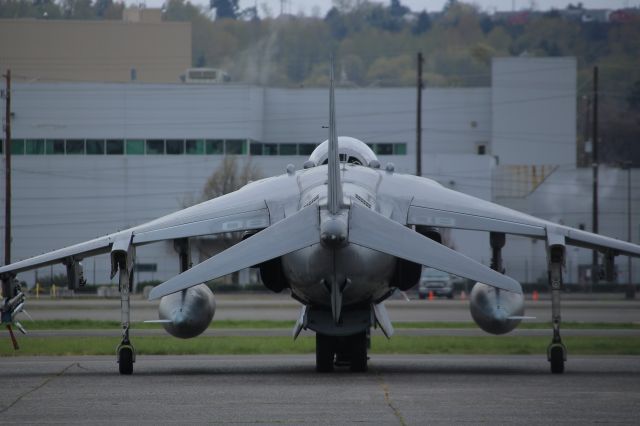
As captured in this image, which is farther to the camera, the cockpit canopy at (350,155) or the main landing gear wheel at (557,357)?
the cockpit canopy at (350,155)

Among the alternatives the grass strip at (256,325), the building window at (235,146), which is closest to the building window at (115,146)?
the building window at (235,146)

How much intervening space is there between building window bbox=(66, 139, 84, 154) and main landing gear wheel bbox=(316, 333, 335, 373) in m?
56.9

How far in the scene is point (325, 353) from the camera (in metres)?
21.6

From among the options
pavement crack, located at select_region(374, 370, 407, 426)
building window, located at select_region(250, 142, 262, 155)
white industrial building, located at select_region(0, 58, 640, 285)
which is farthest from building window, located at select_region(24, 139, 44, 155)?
pavement crack, located at select_region(374, 370, 407, 426)

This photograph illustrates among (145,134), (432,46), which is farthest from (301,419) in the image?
(432,46)

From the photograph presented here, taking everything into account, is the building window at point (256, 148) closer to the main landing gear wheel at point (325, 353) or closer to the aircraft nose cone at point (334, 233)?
the main landing gear wheel at point (325, 353)

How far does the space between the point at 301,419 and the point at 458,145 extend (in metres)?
68.7

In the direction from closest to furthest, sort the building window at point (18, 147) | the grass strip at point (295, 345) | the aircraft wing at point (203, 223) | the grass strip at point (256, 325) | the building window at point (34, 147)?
the aircraft wing at point (203, 223), the grass strip at point (295, 345), the grass strip at point (256, 325), the building window at point (18, 147), the building window at point (34, 147)

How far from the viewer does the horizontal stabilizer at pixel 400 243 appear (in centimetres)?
1709

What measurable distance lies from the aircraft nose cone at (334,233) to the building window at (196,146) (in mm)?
59307

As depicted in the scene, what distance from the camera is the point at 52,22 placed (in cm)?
10562

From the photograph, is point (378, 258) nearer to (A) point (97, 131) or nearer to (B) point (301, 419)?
(B) point (301, 419)

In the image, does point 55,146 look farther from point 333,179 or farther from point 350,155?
point 333,179

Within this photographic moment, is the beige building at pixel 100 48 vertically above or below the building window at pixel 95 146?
above
